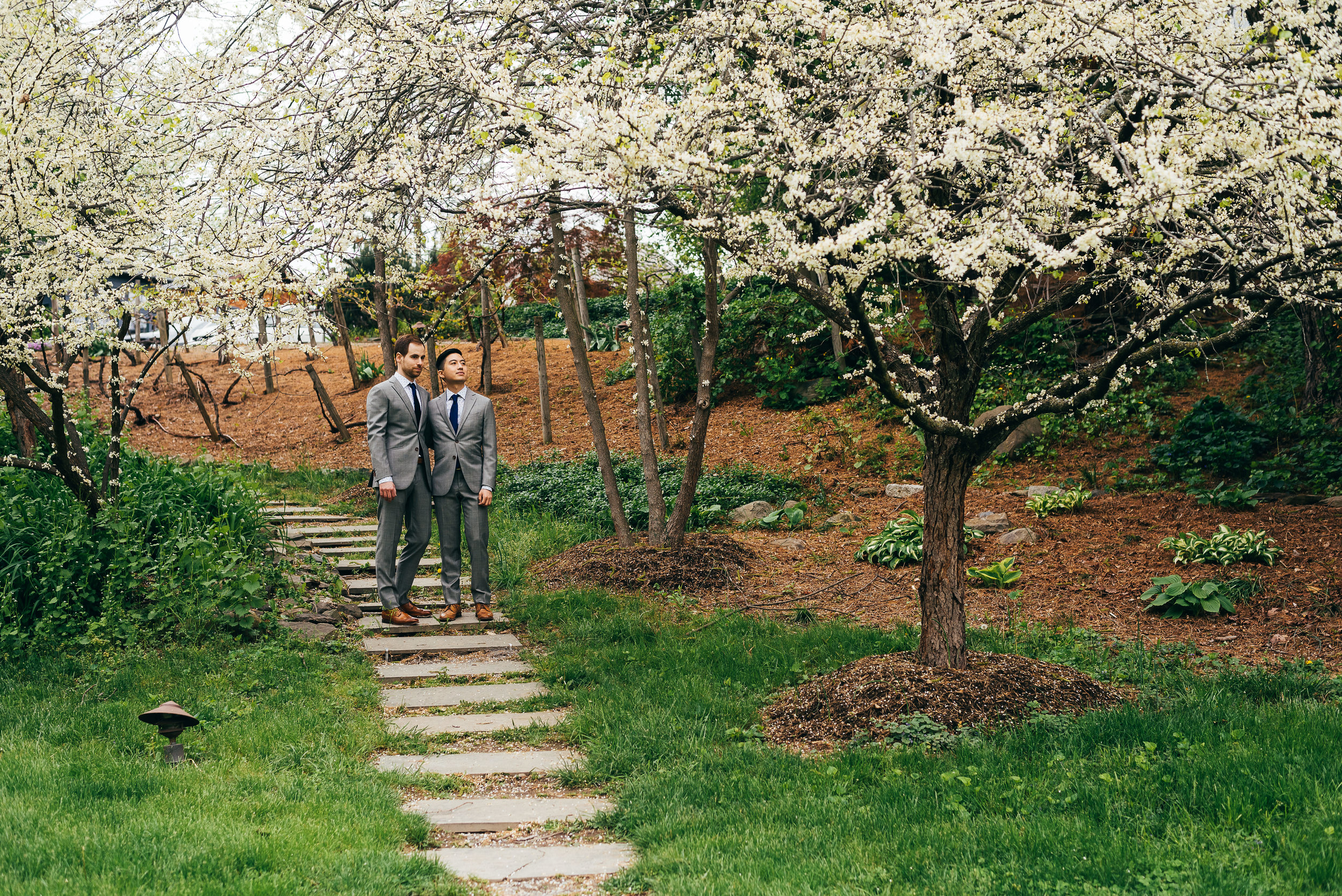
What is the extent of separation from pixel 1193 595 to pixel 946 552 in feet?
8.29

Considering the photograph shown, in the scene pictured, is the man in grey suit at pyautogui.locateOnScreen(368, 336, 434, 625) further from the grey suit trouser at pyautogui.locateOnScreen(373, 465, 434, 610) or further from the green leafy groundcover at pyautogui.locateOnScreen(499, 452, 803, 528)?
the green leafy groundcover at pyautogui.locateOnScreen(499, 452, 803, 528)

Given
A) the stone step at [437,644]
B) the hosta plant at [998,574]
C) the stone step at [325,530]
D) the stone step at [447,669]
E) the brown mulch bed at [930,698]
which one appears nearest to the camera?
the brown mulch bed at [930,698]

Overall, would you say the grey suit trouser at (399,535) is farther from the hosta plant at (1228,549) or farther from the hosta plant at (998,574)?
the hosta plant at (1228,549)

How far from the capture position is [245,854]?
10.4 feet

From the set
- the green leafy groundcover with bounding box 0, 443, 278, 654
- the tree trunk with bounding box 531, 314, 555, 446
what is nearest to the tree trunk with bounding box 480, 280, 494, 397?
the tree trunk with bounding box 531, 314, 555, 446

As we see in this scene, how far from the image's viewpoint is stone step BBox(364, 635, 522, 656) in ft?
20.0

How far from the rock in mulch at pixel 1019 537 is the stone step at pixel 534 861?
18.5 feet

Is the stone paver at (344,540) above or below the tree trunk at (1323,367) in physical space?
below

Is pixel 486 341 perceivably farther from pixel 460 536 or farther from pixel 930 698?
pixel 930 698

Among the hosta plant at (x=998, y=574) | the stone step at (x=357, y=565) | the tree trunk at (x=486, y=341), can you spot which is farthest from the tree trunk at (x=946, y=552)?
the tree trunk at (x=486, y=341)

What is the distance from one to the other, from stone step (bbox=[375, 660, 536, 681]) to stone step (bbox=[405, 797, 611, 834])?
→ 172cm

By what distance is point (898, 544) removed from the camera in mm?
8133

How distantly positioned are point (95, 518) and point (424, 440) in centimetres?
216

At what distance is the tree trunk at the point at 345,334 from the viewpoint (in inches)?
583
